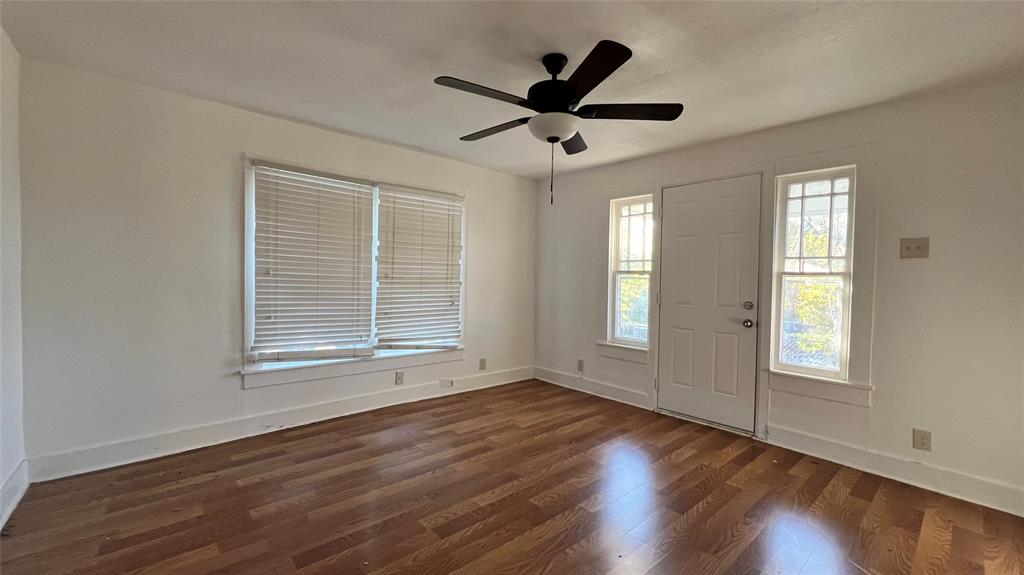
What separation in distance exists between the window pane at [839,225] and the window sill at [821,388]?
3.01 feet

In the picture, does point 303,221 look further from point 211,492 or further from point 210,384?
point 211,492

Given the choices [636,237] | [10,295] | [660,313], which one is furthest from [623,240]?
[10,295]

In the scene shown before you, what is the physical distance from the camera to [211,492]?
242 cm

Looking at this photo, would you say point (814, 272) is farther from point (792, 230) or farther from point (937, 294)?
point (937, 294)

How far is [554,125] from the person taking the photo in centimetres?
228

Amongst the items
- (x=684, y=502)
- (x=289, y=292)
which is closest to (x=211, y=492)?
(x=289, y=292)

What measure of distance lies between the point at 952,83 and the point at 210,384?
5.23 m

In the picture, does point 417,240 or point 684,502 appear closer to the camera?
point 684,502

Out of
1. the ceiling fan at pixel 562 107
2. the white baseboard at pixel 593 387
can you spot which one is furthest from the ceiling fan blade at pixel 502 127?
the white baseboard at pixel 593 387

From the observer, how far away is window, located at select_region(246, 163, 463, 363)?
10.8ft

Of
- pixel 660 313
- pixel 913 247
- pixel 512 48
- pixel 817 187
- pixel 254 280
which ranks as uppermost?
pixel 512 48

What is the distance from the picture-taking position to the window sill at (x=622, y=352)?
4.24 meters

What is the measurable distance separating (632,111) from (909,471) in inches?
A: 114

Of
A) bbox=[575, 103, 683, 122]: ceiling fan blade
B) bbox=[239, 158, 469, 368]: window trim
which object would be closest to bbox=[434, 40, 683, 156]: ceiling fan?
bbox=[575, 103, 683, 122]: ceiling fan blade
